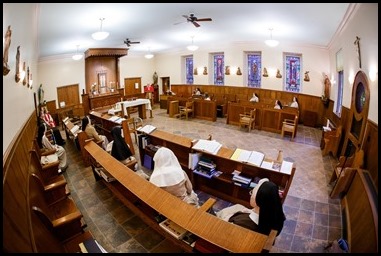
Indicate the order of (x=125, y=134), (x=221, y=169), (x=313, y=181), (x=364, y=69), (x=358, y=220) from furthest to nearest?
(x=125, y=134), (x=313, y=181), (x=221, y=169), (x=364, y=69), (x=358, y=220)

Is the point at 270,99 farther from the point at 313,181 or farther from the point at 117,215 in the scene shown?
the point at 117,215

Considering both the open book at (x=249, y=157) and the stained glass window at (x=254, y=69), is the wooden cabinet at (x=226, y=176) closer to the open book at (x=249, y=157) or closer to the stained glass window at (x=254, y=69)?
the open book at (x=249, y=157)

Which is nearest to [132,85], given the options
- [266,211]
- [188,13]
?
[188,13]

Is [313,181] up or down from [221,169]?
down

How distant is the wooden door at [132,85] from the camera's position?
1402cm

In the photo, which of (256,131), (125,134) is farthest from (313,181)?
(125,134)

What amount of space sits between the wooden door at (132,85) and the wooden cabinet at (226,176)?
9.93 m

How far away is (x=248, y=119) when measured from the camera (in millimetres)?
8430

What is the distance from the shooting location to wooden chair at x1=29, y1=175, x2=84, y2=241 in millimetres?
2492

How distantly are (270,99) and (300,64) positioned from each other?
1951 mm

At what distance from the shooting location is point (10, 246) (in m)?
1.49

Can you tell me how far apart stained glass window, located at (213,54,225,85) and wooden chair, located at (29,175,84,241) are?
34.9 feet

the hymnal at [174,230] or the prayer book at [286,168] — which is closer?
the hymnal at [174,230]

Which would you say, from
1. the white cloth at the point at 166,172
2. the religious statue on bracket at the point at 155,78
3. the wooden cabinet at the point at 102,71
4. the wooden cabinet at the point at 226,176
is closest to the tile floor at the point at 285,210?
the wooden cabinet at the point at 226,176
